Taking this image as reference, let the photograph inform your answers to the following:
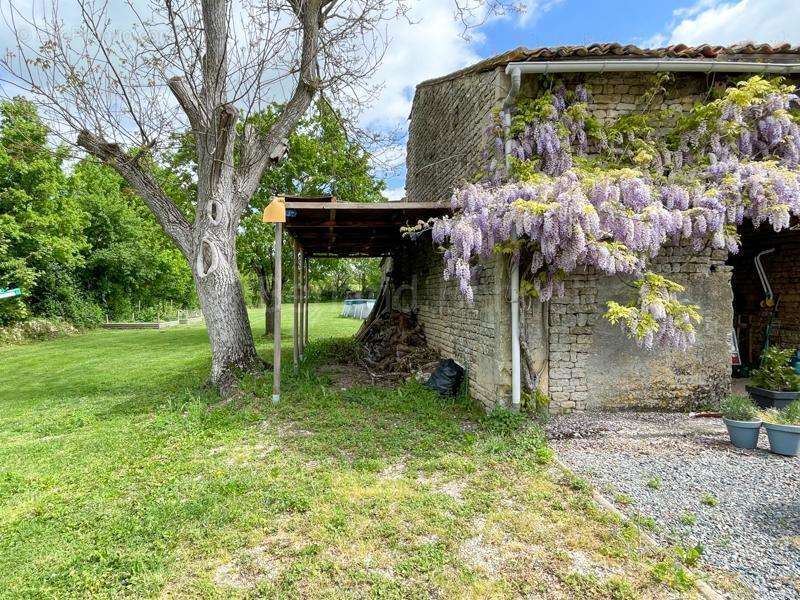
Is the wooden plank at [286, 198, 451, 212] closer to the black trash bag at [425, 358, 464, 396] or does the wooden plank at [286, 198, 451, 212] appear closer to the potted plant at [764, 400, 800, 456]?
the black trash bag at [425, 358, 464, 396]

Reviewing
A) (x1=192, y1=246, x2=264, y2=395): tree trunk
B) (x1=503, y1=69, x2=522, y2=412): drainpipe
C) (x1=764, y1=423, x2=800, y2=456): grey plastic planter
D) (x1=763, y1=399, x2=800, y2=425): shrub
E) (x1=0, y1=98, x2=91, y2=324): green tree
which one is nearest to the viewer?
(x1=764, y1=423, x2=800, y2=456): grey plastic planter

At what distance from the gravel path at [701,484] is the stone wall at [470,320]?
850mm

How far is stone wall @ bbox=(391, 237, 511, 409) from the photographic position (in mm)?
4668

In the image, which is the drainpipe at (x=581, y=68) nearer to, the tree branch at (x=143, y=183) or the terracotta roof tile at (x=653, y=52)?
the terracotta roof tile at (x=653, y=52)

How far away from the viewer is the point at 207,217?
20.3ft

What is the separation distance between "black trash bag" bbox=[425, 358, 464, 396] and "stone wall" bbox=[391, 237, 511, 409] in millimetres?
152

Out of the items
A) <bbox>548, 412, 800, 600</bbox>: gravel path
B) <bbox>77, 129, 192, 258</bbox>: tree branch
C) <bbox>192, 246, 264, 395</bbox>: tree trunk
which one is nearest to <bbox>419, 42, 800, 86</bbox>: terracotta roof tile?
<bbox>548, 412, 800, 600</bbox>: gravel path

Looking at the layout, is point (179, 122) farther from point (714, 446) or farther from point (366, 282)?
point (366, 282)

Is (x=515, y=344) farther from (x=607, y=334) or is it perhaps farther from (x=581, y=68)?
(x=581, y=68)

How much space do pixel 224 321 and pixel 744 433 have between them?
Answer: 20.4 ft

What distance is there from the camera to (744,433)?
3752mm

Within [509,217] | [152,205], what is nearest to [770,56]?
[509,217]

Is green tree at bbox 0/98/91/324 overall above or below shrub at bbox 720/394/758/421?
above

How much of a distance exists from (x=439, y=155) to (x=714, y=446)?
5.68 meters
